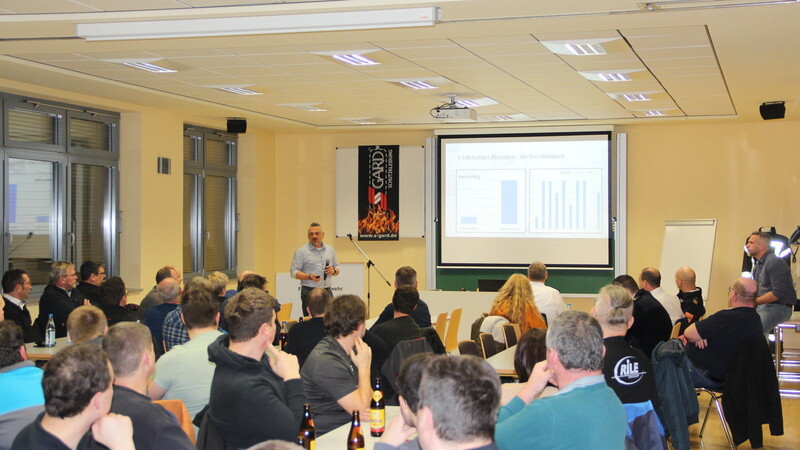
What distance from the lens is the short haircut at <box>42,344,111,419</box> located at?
2723 millimetres

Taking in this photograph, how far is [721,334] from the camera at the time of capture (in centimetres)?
660

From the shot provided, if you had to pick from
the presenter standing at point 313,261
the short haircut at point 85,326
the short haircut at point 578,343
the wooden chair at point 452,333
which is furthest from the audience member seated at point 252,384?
the presenter standing at point 313,261

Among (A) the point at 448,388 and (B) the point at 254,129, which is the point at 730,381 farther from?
(B) the point at 254,129

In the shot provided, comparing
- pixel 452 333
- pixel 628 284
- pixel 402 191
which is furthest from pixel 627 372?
pixel 402 191

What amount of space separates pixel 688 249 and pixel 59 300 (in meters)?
8.47

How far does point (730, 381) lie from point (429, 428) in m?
4.89

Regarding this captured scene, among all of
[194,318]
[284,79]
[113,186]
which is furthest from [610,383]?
[113,186]

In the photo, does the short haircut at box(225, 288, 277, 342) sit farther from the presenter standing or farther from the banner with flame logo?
the banner with flame logo

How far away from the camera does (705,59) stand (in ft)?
25.5

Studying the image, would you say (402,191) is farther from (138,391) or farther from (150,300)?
(138,391)

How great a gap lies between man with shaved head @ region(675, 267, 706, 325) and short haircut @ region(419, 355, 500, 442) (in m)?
7.06

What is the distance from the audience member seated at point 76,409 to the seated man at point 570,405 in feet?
4.36

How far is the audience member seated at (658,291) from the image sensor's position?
312 inches

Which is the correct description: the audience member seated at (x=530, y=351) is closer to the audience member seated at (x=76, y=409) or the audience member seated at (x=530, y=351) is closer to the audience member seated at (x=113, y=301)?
the audience member seated at (x=76, y=409)
